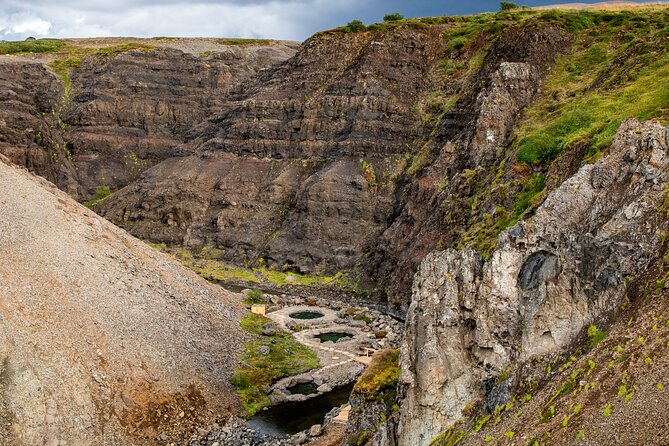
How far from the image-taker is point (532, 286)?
3098 centimetres

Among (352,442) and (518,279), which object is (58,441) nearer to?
(352,442)

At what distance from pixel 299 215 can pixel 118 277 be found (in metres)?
52.0

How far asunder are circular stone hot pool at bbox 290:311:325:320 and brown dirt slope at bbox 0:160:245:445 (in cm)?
1695

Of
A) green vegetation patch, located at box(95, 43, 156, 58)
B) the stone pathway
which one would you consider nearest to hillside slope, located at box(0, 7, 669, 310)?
green vegetation patch, located at box(95, 43, 156, 58)

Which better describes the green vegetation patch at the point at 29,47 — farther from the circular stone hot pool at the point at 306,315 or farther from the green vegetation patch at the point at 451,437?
the green vegetation patch at the point at 451,437

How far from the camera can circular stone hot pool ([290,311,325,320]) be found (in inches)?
3050

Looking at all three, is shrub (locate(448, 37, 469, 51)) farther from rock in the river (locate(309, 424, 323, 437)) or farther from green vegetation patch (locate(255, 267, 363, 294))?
rock in the river (locate(309, 424, 323, 437))

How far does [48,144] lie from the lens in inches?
5182

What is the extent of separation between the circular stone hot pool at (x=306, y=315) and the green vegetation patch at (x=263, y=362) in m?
8.42

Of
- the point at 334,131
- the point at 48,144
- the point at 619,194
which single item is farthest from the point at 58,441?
the point at 48,144

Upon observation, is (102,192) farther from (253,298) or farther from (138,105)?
(253,298)

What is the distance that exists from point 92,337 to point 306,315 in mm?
36991

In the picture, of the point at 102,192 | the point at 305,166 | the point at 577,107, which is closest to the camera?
the point at 577,107

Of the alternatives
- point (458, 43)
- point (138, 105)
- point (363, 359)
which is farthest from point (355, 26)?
point (363, 359)
